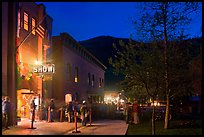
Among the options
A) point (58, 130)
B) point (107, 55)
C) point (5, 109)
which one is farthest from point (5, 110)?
point (107, 55)

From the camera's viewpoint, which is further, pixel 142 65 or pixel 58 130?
pixel 58 130

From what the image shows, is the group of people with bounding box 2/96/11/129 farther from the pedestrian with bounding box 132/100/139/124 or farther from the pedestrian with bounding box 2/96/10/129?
the pedestrian with bounding box 132/100/139/124

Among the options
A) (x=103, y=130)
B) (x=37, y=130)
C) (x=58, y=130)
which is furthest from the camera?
(x=103, y=130)

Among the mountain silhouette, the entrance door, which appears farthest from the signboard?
the entrance door

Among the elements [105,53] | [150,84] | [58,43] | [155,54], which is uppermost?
[105,53]

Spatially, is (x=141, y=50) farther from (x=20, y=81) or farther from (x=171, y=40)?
(x=20, y=81)

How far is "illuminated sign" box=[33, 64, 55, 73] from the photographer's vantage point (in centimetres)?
2197

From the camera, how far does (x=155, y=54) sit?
653 inches

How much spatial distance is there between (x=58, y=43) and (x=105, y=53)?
76.6 m

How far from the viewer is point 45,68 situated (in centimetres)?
2211

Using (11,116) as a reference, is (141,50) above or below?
above

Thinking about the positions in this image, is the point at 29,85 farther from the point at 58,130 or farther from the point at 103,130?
the point at 103,130

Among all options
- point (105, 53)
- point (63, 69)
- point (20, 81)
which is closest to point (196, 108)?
point (63, 69)

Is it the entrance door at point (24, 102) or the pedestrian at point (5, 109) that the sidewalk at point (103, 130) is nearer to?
the pedestrian at point (5, 109)
